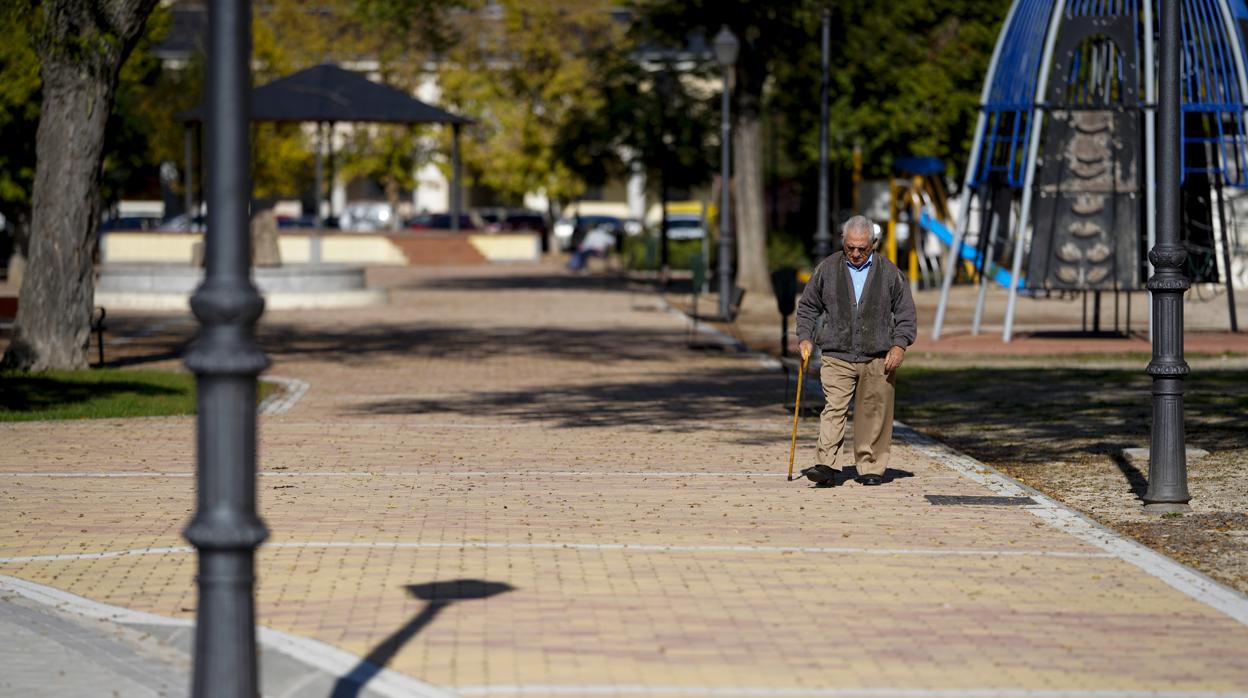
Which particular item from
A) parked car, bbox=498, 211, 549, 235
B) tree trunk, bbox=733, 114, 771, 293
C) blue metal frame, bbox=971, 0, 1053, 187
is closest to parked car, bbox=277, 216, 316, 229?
parked car, bbox=498, 211, 549, 235

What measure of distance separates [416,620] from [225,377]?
2547mm

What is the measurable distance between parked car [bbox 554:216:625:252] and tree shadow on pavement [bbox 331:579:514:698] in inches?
2289

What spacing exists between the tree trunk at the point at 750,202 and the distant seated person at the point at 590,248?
15.0m

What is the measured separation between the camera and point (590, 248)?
2333 inches

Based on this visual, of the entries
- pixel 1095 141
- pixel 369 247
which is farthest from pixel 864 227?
pixel 369 247

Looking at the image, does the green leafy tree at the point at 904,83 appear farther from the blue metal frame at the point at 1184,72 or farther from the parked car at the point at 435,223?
the parked car at the point at 435,223

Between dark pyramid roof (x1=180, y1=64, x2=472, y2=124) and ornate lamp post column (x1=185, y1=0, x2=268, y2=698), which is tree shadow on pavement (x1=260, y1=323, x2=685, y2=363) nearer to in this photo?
dark pyramid roof (x1=180, y1=64, x2=472, y2=124)

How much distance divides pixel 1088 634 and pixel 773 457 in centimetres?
606

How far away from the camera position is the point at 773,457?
13.7 metres

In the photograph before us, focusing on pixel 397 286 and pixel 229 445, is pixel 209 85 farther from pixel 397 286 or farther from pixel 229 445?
pixel 397 286

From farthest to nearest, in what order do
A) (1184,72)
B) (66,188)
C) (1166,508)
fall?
(1184,72), (66,188), (1166,508)

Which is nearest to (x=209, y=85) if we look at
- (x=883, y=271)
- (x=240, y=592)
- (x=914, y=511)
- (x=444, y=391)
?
(x=240, y=592)

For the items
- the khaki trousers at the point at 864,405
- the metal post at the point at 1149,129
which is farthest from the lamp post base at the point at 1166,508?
the metal post at the point at 1149,129

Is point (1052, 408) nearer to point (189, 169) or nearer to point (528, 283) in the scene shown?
point (528, 283)
